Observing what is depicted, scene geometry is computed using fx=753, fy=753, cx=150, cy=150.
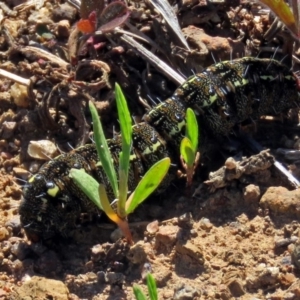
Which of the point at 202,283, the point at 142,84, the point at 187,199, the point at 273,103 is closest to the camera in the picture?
the point at 202,283

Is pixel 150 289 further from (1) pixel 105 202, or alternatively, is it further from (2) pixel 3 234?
(2) pixel 3 234

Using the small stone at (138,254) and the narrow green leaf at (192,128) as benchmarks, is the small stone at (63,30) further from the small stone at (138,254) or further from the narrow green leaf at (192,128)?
the small stone at (138,254)

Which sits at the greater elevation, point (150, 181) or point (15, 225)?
point (150, 181)

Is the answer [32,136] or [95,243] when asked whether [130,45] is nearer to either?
[32,136]

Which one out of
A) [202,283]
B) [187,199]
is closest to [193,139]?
[187,199]

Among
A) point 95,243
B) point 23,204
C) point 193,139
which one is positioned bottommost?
point 95,243

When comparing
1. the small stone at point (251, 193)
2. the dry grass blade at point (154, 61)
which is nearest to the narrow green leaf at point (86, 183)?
the small stone at point (251, 193)

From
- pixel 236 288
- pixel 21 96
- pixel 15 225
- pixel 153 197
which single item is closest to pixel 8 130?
pixel 21 96
